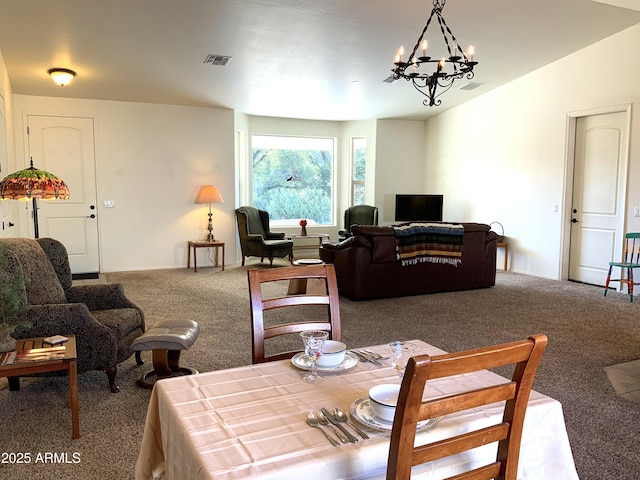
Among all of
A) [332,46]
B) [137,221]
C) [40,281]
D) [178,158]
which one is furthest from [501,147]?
[40,281]

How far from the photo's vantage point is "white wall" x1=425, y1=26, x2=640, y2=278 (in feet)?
19.6

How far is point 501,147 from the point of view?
7.74 metres

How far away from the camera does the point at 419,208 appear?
8.83 m

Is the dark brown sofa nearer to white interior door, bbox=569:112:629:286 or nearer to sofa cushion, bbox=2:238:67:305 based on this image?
white interior door, bbox=569:112:629:286

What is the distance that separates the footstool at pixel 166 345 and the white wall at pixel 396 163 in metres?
6.48

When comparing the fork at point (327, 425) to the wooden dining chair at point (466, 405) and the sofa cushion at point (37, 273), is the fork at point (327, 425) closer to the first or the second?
the wooden dining chair at point (466, 405)

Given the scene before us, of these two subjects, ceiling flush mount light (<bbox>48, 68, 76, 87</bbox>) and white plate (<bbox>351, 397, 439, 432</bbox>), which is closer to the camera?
white plate (<bbox>351, 397, 439, 432</bbox>)

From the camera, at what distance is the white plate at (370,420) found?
1167 mm

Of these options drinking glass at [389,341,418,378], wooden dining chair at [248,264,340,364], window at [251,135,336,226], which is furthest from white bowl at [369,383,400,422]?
window at [251,135,336,226]

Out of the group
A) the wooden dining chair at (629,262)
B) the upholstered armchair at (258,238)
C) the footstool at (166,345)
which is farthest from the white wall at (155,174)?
the wooden dining chair at (629,262)

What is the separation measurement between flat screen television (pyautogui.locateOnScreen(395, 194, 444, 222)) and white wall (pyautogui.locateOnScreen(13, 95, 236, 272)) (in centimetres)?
311

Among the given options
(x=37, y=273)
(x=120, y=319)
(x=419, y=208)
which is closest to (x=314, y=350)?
(x=120, y=319)

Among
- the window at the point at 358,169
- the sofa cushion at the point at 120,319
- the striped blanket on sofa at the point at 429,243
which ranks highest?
the window at the point at 358,169

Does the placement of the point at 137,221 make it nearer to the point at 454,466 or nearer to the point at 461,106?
the point at 461,106
